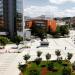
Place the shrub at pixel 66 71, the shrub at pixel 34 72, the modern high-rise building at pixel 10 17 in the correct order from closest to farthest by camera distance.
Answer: the shrub at pixel 34 72
the shrub at pixel 66 71
the modern high-rise building at pixel 10 17

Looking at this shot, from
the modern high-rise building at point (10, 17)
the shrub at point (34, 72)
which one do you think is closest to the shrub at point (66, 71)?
the shrub at point (34, 72)

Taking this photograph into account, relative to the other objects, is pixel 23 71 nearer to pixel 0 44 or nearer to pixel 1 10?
pixel 0 44

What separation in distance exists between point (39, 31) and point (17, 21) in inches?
827

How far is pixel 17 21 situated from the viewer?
113m

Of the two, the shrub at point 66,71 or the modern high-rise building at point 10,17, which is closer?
the shrub at point 66,71

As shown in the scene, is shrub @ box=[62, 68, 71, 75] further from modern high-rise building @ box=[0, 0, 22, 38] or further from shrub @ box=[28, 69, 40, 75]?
modern high-rise building @ box=[0, 0, 22, 38]

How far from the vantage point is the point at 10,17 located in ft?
368

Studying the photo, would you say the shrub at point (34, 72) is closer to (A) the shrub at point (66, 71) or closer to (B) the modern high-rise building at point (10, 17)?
(A) the shrub at point (66, 71)

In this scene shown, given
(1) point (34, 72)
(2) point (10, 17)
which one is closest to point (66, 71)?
(1) point (34, 72)

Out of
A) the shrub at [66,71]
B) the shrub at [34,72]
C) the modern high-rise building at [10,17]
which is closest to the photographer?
the shrub at [34,72]

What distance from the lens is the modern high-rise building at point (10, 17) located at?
111562 millimetres

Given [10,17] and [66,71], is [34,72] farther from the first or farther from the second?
[10,17]

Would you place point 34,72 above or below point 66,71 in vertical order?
above

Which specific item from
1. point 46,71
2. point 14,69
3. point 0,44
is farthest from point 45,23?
point 46,71
